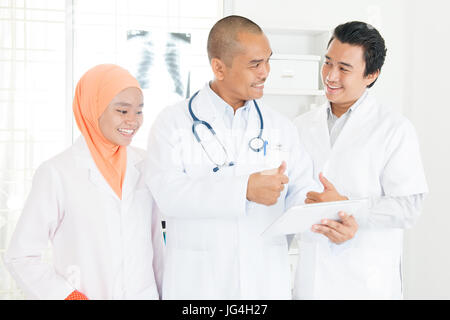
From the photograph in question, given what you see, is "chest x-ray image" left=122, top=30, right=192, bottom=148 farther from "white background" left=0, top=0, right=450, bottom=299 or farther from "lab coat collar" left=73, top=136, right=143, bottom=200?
"lab coat collar" left=73, top=136, right=143, bottom=200

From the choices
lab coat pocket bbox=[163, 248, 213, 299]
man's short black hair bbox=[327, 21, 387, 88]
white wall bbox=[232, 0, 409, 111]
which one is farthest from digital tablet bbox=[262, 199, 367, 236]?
white wall bbox=[232, 0, 409, 111]

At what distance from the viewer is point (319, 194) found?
55.7 inches

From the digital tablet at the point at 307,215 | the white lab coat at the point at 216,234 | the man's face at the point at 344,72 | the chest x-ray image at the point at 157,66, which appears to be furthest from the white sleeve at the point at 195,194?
the chest x-ray image at the point at 157,66

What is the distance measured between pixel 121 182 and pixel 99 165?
0.07 metres

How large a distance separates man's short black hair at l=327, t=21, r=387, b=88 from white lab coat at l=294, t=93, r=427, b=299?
192 mm

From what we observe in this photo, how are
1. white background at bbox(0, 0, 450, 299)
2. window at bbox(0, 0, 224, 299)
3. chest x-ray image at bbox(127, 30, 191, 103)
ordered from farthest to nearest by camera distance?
white background at bbox(0, 0, 450, 299) → chest x-ray image at bbox(127, 30, 191, 103) → window at bbox(0, 0, 224, 299)

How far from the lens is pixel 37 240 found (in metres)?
1.25

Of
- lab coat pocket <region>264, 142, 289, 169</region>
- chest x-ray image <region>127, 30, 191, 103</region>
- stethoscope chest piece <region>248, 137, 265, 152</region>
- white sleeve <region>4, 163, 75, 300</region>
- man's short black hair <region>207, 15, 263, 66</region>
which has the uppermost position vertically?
chest x-ray image <region>127, 30, 191, 103</region>

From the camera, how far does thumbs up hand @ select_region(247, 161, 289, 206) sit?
125 centimetres

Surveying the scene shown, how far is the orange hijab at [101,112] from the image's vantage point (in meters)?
1.31

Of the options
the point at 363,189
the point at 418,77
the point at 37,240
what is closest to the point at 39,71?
the point at 37,240

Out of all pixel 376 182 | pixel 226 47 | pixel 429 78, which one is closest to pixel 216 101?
pixel 226 47

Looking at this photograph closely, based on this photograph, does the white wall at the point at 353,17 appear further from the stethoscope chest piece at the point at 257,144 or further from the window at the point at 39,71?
the stethoscope chest piece at the point at 257,144
